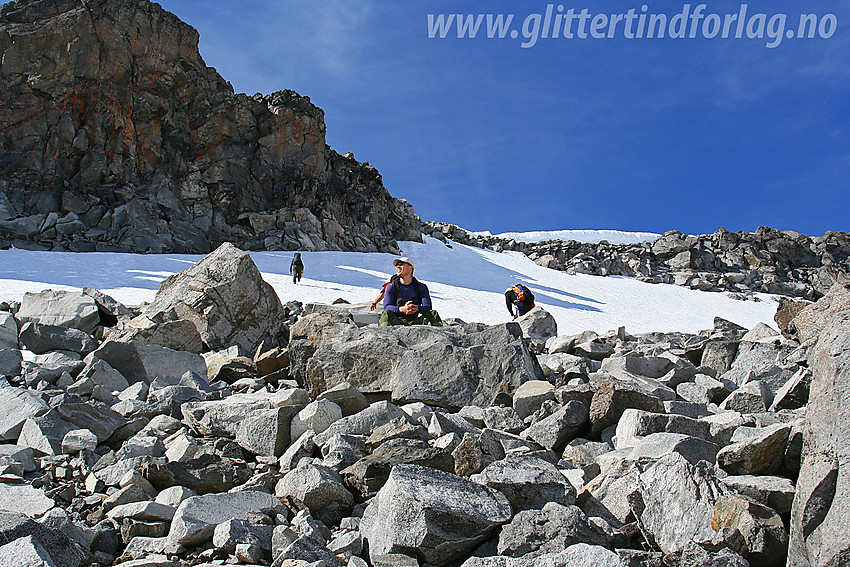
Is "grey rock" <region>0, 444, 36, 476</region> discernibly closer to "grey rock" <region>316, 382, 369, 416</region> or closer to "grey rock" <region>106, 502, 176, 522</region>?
"grey rock" <region>106, 502, 176, 522</region>

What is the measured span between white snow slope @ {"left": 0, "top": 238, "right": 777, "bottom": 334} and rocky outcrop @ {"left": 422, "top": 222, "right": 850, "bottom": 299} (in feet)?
23.2

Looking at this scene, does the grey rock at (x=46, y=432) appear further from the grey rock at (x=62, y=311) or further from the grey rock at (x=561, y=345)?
the grey rock at (x=561, y=345)

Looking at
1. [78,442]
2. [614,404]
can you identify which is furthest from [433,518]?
[78,442]

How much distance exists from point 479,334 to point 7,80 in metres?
42.9

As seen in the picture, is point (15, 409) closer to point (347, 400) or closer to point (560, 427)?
point (347, 400)

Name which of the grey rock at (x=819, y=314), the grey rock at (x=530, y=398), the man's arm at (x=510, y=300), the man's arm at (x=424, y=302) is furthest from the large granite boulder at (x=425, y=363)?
the man's arm at (x=510, y=300)

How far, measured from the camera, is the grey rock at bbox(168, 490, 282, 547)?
2.71m

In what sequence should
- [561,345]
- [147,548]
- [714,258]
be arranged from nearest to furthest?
[147,548] < [561,345] < [714,258]

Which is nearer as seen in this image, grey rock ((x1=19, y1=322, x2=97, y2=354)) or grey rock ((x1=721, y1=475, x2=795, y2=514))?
grey rock ((x1=721, y1=475, x2=795, y2=514))

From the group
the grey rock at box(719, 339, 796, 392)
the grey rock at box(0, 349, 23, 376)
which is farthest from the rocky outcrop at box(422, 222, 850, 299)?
the grey rock at box(0, 349, 23, 376)

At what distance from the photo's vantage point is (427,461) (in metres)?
3.14

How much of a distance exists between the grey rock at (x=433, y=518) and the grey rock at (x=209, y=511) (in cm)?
70

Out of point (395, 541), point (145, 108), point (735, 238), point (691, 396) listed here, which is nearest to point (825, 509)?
point (395, 541)

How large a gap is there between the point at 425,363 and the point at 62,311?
230 inches
